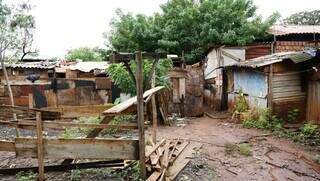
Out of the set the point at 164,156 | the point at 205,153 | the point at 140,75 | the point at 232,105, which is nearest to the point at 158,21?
the point at 232,105

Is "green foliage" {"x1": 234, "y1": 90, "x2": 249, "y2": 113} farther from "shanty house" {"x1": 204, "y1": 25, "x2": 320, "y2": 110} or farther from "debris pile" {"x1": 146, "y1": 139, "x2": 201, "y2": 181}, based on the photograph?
"debris pile" {"x1": 146, "y1": 139, "x2": 201, "y2": 181}

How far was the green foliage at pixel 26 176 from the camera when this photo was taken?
6602 millimetres

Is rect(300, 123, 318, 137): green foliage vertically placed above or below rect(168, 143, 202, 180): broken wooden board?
above

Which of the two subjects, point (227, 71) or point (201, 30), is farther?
point (201, 30)

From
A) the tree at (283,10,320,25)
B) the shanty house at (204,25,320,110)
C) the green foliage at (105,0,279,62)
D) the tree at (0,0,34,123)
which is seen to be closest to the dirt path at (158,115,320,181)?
the shanty house at (204,25,320,110)

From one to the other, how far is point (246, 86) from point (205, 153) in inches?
267

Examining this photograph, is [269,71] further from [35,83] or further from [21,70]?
[21,70]

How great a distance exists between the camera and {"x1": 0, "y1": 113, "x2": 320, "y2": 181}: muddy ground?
299 inches

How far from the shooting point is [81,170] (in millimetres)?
7141

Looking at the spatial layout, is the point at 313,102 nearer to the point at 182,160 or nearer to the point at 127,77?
the point at 127,77

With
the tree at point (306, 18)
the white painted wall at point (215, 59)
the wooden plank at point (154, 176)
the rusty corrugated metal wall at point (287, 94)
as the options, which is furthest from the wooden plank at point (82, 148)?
the tree at point (306, 18)

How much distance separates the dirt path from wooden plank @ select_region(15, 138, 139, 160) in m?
1.80

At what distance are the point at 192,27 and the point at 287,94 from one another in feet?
28.4

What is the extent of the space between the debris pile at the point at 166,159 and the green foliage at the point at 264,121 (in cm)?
400
